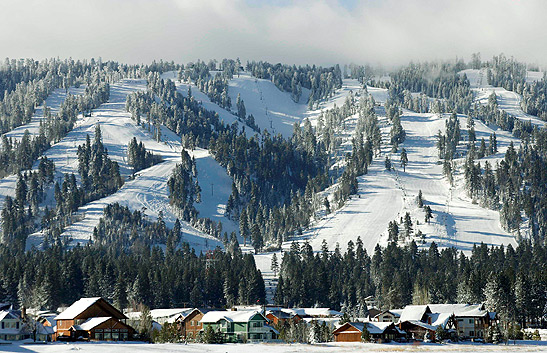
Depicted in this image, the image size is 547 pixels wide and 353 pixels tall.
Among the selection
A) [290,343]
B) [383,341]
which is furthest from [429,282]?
[290,343]

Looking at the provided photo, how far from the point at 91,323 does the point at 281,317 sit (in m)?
42.5

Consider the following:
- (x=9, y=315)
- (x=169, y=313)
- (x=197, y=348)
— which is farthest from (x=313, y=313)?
(x=9, y=315)

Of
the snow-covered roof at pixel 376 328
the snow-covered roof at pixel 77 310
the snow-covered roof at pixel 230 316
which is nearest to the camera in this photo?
the snow-covered roof at pixel 77 310

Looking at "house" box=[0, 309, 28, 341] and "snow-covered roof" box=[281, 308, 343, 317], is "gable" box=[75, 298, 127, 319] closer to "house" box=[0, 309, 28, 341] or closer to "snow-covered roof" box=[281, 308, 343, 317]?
"house" box=[0, 309, 28, 341]

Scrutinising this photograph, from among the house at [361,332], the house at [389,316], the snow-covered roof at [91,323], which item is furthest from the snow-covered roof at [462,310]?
the snow-covered roof at [91,323]

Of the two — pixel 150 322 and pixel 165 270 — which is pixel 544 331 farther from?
pixel 165 270

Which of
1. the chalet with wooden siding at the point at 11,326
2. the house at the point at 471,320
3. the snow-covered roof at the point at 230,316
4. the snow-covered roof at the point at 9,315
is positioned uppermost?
the snow-covered roof at the point at 9,315

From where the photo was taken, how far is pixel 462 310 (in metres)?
138

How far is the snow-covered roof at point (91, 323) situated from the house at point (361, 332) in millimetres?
33024

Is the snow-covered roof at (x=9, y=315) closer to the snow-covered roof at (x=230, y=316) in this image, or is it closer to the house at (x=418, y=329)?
the snow-covered roof at (x=230, y=316)

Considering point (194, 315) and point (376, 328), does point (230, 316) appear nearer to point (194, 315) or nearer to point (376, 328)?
point (194, 315)

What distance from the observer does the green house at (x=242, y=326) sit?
123 meters

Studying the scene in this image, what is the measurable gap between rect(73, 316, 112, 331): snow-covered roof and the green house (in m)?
17.4

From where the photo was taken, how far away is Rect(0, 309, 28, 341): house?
334 feet
